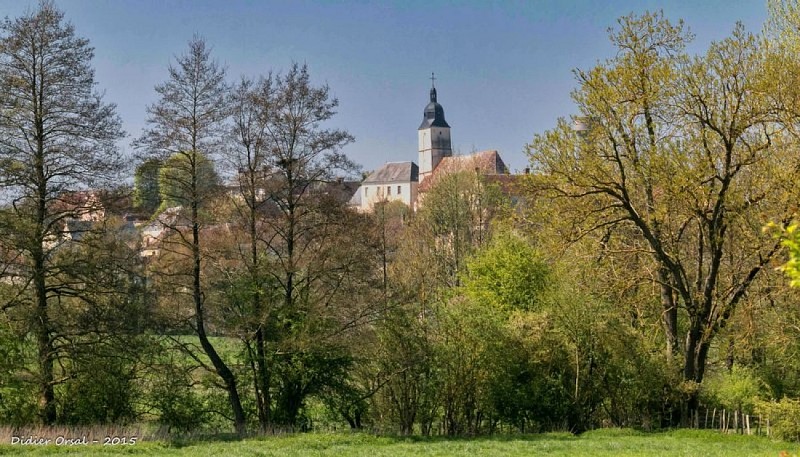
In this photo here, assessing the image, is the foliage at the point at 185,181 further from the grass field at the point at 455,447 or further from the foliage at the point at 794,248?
the foliage at the point at 794,248

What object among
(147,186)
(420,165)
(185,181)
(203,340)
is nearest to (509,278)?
(203,340)

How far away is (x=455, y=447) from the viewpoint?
52.0ft

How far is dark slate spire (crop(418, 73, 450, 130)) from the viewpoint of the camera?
393ft

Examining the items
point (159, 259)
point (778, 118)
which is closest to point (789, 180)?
point (778, 118)

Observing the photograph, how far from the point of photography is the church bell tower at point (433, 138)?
118250 millimetres

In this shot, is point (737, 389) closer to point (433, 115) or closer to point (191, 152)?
point (191, 152)

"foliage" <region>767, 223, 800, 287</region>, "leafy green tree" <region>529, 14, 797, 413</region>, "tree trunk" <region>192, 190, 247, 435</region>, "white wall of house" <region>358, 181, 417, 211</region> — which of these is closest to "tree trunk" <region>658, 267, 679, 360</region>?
"leafy green tree" <region>529, 14, 797, 413</region>

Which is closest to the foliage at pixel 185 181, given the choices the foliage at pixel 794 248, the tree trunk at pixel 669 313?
the tree trunk at pixel 669 313

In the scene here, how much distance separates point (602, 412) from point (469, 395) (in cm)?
406

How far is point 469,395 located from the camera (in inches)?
822

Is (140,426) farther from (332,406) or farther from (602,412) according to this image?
(602,412)

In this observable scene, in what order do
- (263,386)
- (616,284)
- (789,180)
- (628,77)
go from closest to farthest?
(789,180) → (628,77) → (616,284) → (263,386)

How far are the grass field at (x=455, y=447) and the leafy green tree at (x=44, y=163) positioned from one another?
14.0ft

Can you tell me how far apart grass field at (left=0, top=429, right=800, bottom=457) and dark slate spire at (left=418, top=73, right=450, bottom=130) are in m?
104
